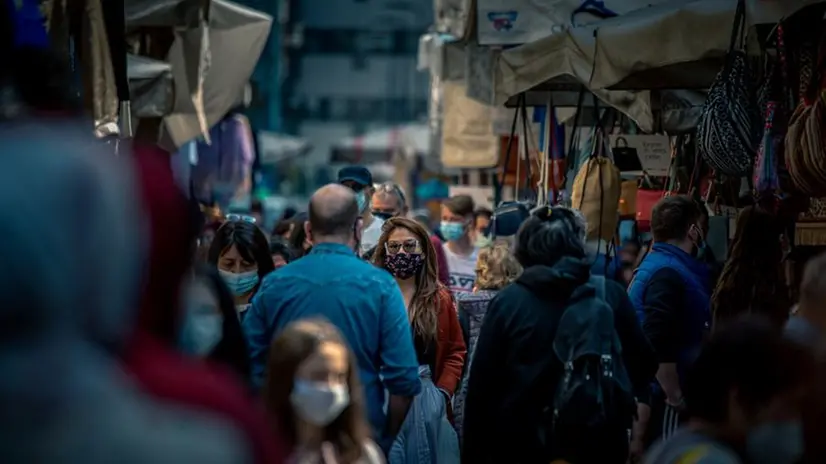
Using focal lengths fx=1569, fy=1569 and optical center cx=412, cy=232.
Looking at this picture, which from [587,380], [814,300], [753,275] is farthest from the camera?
[753,275]

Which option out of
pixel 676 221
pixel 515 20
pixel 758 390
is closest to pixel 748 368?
pixel 758 390

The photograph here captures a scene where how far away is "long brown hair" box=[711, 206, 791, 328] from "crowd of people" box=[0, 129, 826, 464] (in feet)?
0.06

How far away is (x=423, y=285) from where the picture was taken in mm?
8438

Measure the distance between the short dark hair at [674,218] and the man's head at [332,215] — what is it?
7.21 ft

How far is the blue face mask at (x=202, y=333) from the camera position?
3872 mm

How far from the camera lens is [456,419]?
8.74 meters

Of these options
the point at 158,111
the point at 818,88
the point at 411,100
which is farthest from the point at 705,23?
the point at 411,100

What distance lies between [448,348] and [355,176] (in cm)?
246

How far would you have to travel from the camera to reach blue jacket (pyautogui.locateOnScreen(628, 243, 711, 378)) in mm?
7961

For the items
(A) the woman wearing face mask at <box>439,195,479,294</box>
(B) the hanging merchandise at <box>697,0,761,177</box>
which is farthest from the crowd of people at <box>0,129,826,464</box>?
(A) the woman wearing face mask at <box>439,195,479,294</box>

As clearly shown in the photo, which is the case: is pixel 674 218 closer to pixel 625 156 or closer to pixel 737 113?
pixel 737 113

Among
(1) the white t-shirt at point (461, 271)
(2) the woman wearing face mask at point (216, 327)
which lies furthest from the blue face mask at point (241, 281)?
(1) the white t-shirt at point (461, 271)

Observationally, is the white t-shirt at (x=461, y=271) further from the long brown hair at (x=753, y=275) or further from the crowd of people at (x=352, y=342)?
the long brown hair at (x=753, y=275)

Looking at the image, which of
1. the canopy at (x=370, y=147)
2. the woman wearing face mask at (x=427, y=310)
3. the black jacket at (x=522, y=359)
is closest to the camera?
the black jacket at (x=522, y=359)
